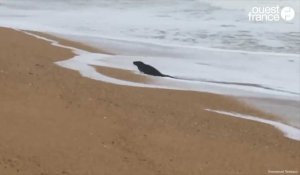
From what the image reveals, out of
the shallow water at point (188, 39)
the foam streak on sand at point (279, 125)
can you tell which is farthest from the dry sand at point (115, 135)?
the shallow water at point (188, 39)

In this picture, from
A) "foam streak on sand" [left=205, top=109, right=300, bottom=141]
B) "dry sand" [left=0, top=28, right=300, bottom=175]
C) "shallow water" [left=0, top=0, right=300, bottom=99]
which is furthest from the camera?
"shallow water" [left=0, top=0, right=300, bottom=99]

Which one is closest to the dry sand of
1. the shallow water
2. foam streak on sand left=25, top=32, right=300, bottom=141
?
foam streak on sand left=25, top=32, right=300, bottom=141

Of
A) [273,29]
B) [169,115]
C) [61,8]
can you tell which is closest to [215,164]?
[169,115]

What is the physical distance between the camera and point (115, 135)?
5.84 meters

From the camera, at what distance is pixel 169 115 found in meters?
7.28

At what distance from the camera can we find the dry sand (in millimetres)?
5051

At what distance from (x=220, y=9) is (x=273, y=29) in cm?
826

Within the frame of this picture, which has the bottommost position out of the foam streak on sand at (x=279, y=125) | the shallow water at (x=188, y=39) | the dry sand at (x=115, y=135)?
the shallow water at (x=188, y=39)

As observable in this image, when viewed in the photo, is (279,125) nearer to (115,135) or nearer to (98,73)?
(115,135)

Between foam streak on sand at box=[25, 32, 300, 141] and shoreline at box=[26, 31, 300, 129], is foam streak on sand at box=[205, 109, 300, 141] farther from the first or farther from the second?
shoreline at box=[26, 31, 300, 129]

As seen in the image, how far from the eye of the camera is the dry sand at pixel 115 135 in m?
5.05

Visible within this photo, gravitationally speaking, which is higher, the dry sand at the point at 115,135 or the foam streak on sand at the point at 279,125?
the dry sand at the point at 115,135

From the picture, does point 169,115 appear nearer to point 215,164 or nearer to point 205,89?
point 215,164

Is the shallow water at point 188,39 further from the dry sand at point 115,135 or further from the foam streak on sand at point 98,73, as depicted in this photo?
the dry sand at point 115,135
